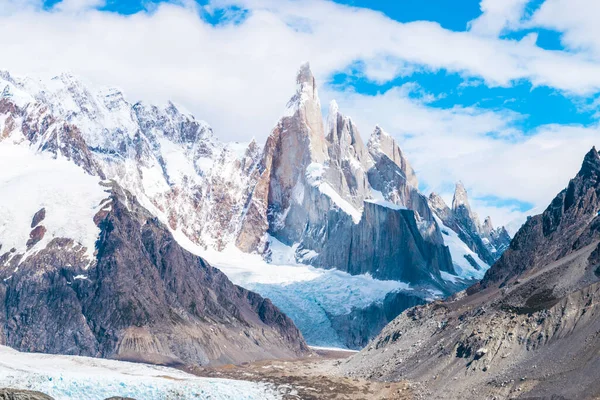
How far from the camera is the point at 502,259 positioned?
198750 millimetres

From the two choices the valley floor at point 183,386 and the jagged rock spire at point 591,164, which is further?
the jagged rock spire at point 591,164

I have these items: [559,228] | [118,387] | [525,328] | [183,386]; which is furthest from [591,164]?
[118,387]

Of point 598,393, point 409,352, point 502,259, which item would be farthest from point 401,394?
point 502,259

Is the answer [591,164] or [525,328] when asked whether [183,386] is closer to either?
[525,328]

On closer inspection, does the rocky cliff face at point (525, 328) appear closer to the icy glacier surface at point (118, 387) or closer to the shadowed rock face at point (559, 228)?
the shadowed rock face at point (559, 228)

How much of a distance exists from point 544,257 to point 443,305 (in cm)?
2027

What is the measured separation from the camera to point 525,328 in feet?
438

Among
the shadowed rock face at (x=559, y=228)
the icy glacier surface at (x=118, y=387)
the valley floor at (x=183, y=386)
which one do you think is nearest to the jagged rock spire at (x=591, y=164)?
the shadowed rock face at (x=559, y=228)

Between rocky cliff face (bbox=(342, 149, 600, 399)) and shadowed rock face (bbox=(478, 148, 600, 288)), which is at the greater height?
shadowed rock face (bbox=(478, 148, 600, 288))

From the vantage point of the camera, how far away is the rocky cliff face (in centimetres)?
12006

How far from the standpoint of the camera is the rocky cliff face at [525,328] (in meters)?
120

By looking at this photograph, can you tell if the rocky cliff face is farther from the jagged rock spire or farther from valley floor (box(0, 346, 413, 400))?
valley floor (box(0, 346, 413, 400))

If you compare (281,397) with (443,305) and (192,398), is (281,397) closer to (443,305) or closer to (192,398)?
(192,398)

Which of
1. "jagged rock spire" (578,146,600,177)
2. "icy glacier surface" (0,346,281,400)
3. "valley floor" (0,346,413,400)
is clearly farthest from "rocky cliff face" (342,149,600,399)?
"icy glacier surface" (0,346,281,400)
